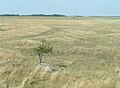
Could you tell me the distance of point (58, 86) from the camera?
11.3 m

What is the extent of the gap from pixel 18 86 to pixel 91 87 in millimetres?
2138

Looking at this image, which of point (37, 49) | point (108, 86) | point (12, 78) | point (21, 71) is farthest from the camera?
point (37, 49)

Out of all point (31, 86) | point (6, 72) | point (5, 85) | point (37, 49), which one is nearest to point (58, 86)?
point (31, 86)

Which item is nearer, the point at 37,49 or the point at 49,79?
the point at 49,79

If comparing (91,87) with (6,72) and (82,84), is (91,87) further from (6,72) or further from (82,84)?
(6,72)

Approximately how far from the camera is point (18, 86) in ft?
35.7

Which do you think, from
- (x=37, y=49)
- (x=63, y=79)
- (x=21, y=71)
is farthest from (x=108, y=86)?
(x=37, y=49)

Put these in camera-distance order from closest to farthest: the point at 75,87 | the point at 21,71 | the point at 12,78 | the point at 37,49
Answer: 1. the point at 75,87
2. the point at 12,78
3. the point at 21,71
4. the point at 37,49

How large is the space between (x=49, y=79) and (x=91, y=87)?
2166mm

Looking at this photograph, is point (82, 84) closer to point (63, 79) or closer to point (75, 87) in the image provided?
point (75, 87)

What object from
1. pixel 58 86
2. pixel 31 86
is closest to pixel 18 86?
pixel 31 86

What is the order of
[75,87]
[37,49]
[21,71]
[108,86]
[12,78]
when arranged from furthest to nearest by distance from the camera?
1. [37,49]
2. [21,71]
3. [12,78]
4. [108,86]
5. [75,87]

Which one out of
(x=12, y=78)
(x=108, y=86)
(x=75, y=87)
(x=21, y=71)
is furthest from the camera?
(x=21, y=71)

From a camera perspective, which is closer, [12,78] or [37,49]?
[12,78]
